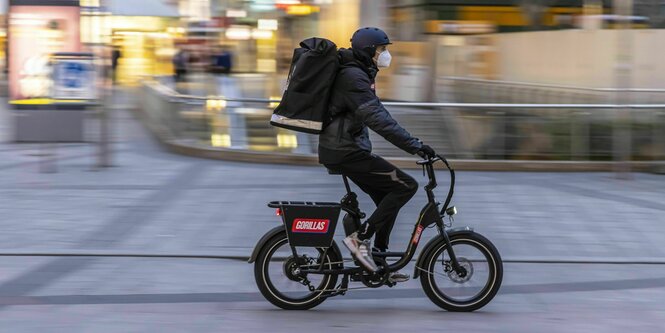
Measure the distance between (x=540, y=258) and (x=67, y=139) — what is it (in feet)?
21.9

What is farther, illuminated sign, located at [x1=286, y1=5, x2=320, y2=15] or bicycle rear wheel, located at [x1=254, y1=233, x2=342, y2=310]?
illuminated sign, located at [x1=286, y1=5, x2=320, y2=15]

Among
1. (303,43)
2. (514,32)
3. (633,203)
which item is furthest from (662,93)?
(303,43)

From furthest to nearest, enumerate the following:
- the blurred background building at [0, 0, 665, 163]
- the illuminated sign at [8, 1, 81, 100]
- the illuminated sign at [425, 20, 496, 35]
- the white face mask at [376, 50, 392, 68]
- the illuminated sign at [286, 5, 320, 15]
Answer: the illuminated sign at [286, 5, 320, 15] → the illuminated sign at [425, 20, 496, 35] → the illuminated sign at [8, 1, 81, 100] → the blurred background building at [0, 0, 665, 163] → the white face mask at [376, 50, 392, 68]

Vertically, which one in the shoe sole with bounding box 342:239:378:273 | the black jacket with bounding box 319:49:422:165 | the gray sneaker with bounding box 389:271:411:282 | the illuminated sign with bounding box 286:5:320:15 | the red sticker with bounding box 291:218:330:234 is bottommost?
the gray sneaker with bounding box 389:271:411:282

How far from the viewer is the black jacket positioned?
567 centimetres

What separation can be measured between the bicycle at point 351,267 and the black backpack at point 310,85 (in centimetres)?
45

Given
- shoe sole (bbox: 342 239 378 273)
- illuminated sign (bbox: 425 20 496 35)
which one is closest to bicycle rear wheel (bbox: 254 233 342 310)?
shoe sole (bbox: 342 239 378 273)

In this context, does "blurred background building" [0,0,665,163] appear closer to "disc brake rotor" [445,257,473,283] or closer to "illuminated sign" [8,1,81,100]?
"illuminated sign" [8,1,81,100]

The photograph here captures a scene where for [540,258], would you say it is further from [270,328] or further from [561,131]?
[561,131]

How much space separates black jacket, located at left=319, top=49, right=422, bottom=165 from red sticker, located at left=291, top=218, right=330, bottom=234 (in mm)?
370

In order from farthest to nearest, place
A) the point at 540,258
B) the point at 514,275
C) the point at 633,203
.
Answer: the point at 633,203
the point at 540,258
the point at 514,275

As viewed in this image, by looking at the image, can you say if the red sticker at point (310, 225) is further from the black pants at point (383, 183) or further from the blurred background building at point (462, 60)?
the blurred background building at point (462, 60)

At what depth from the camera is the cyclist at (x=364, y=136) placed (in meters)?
5.68

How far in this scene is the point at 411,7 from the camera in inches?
851
